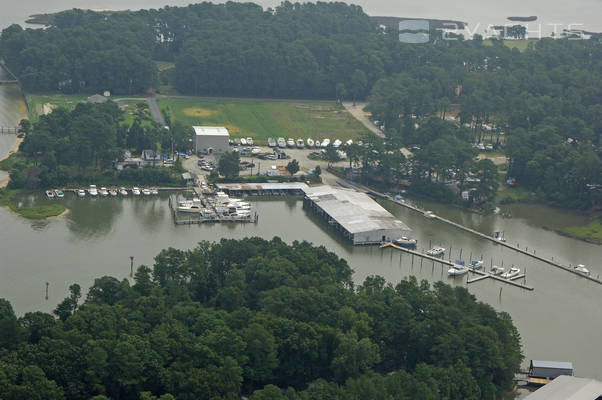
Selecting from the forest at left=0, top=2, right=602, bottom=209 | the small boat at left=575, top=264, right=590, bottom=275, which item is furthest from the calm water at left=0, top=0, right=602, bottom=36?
the small boat at left=575, top=264, right=590, bottom=275

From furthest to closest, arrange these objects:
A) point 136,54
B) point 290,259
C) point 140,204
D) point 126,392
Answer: point 136,54 → point 140,204 → point 290,259 → point 126,392

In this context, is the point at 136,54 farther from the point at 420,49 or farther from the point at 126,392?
the point at 126,392

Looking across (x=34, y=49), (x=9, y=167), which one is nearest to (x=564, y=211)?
(x=9, y=167)

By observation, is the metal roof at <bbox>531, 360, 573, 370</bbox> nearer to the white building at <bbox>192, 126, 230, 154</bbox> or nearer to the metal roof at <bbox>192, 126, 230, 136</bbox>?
the white building at <bbox>192, 126, 230, 154</bbox>

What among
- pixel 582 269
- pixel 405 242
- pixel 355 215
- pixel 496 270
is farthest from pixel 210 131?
pixel 582 269

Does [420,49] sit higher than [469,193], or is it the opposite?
[420,49]

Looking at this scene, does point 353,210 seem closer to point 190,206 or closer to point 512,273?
point 190,206

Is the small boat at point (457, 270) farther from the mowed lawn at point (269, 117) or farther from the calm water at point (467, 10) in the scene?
the calm water at point (467, 10)

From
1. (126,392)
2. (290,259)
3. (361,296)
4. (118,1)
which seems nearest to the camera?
(126,392)
